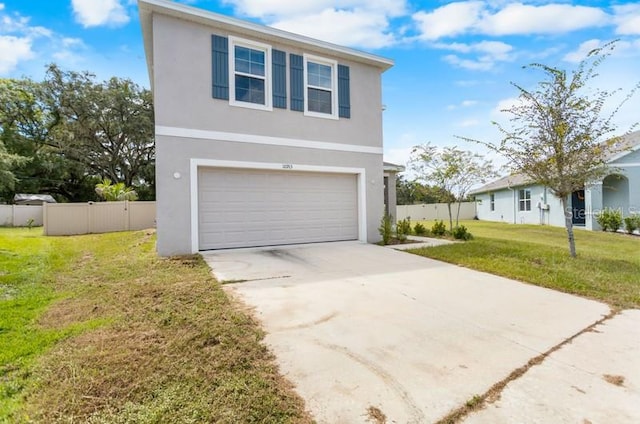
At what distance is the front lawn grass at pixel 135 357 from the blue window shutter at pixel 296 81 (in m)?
5.82

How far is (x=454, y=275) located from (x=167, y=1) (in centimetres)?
869

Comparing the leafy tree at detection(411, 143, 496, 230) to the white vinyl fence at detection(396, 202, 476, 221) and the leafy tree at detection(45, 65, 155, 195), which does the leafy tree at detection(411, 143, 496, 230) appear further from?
the leafy tree at detection(45, 65, 155, 195)

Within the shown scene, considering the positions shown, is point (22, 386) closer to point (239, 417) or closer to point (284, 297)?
point (239, 417)

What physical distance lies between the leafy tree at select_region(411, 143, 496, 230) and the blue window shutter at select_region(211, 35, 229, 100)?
7.58 meters

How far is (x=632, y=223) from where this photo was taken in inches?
576

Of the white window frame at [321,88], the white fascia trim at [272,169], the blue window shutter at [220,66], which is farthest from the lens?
the white window frame at [321,88]

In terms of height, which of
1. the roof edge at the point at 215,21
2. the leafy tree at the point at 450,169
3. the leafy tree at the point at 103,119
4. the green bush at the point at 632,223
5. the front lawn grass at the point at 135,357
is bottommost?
the front lawn grass at the point at 135,357

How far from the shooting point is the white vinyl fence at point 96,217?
46.4ft

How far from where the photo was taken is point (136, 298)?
177 inches

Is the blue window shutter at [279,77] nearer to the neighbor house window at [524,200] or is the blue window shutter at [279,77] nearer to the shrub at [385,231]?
the shrub at [385,231]

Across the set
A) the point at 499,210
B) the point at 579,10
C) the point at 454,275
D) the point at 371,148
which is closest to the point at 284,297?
the point at 454,275

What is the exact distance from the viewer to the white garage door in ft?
27.2

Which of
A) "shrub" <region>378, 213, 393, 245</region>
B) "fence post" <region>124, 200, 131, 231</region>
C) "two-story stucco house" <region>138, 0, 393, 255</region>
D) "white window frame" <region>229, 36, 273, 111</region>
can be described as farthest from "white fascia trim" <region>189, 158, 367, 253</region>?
"fence post" <region>124, 200, 131, 231</region>

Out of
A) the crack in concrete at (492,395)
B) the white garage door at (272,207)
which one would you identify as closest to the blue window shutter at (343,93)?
the white garage door at (272,207)
